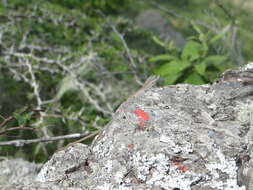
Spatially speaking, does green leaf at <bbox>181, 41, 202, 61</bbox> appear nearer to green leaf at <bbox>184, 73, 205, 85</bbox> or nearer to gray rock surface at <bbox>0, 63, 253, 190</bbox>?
green leaf at <bbox>184, 73, 205, 85</bbox>

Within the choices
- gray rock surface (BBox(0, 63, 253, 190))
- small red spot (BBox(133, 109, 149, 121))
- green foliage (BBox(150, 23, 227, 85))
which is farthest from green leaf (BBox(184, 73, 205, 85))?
small red spot (BBox(133, 109, 149, 121))

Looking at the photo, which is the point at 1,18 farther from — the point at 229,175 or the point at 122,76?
the point at 229,175

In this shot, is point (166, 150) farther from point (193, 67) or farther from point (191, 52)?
point (191, 52)

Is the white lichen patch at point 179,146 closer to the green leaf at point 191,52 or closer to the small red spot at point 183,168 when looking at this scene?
the small red spot at point 183,168

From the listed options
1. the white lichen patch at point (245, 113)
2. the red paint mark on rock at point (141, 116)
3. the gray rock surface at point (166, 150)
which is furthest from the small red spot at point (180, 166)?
the white lichen patch at point (245, 113)

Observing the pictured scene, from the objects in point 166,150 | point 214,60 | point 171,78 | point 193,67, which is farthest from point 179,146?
point 214,60
